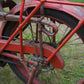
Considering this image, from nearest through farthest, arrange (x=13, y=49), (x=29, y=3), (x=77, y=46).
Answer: (x=29, y=3), (x=13, y=49), (x=77, y=46)

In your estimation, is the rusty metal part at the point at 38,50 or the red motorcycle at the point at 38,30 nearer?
the red motorcycle at the point at 38,30

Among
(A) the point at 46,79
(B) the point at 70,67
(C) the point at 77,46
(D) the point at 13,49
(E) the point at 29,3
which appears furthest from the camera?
(C) the point at 77,46

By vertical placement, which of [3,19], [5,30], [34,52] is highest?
[3,19]

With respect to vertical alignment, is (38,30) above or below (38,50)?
above

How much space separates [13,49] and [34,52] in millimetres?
251

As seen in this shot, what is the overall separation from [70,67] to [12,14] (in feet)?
4.01

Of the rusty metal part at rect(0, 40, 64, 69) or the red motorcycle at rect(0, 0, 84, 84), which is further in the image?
the rusty metal part at rect(0, 40, 64, 69)

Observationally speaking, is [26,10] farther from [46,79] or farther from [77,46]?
[77,46]

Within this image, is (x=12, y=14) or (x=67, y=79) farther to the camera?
(x=67, y=79)

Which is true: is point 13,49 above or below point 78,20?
below

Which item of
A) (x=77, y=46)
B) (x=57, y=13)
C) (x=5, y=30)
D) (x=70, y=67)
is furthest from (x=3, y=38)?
(x=77, y=46)

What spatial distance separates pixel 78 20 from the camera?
5.16 ft

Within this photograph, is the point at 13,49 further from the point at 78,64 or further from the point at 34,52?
the point at 78,64

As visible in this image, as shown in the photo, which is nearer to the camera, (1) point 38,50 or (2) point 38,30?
(2) point 38,30
